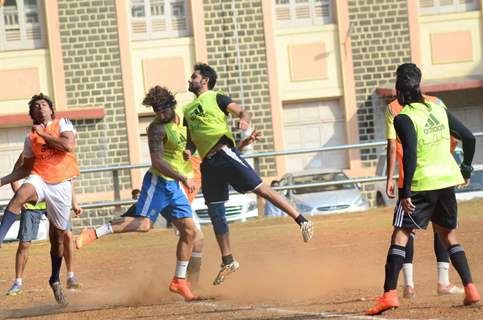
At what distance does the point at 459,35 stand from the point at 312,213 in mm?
11598

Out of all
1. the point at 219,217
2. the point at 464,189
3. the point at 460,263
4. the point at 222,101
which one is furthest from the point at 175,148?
the point at 464,189

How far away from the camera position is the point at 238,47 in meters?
34.1

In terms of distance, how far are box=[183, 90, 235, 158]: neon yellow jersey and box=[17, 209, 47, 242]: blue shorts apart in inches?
106

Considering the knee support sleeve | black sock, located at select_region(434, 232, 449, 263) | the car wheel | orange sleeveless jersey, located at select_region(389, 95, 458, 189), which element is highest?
orange sleeveless jersey, located at select_region(389, 95, 458, 189)

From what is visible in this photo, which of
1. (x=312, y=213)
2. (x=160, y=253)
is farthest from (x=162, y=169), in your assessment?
(x=312, y=213)

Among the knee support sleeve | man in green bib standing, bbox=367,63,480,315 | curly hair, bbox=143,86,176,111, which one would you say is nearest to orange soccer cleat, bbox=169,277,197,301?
the knee support sleeve

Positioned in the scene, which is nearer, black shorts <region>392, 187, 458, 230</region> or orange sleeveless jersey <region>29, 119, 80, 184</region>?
black shorts <region>392, 187, 458, 230</region>

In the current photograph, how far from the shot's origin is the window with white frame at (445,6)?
34344 mm

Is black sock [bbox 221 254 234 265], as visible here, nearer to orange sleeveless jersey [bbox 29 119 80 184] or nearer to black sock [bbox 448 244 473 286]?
orange sleeveless jersey [bbox 29 119 80 184]

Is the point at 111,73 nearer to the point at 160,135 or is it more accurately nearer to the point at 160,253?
the point at 160,253

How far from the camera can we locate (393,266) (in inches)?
376

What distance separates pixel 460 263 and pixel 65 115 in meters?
24.4

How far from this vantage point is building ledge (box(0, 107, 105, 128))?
109ft

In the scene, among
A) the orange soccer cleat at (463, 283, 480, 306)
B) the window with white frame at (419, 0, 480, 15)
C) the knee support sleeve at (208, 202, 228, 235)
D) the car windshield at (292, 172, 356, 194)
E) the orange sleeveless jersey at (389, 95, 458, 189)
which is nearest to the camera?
the orange sleeveless jersey at (389, 95, 458, 189)
